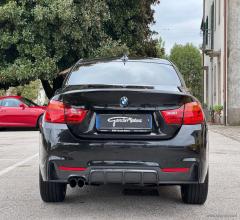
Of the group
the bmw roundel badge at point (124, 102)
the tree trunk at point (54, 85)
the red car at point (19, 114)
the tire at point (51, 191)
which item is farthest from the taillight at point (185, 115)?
the tree trunk at point (54, 85)

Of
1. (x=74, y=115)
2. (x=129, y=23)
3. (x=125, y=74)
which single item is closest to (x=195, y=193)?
(x=125, y=74)

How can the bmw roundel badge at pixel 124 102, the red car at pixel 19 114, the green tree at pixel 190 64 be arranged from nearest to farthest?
the bmw roundel badge at pixel 124 102
the red car at pixel 19 114
the green tree at pixel 190 64

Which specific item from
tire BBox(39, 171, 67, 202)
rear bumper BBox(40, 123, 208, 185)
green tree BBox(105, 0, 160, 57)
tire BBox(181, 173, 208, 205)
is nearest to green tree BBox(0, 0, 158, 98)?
green tree BBox(105, 0, 160, 57)

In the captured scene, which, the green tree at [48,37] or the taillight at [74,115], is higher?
the green tree at [48,37]

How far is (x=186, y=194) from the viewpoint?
614 centimetres

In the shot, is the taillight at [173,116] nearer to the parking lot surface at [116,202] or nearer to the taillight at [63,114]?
the taillight at [63,114]

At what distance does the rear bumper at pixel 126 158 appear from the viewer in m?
5.30

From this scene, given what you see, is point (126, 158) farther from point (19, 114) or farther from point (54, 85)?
point (54, 85)

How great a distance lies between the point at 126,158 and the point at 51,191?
1196 mm

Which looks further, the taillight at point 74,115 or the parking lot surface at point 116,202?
the parking lot surface at point 116,202

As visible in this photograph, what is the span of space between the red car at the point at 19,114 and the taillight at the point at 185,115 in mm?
16392

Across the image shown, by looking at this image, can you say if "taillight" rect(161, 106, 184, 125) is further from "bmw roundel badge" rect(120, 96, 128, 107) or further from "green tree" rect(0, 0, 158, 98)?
"green tree" rect(0, 0, 158, 98)

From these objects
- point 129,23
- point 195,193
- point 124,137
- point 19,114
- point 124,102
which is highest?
point 129,23

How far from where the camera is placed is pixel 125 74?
6.32m
